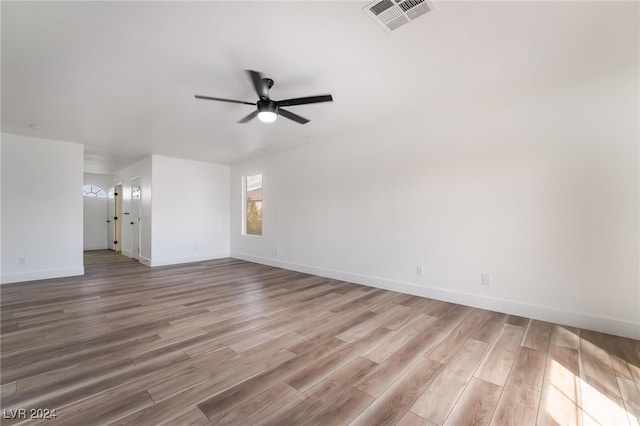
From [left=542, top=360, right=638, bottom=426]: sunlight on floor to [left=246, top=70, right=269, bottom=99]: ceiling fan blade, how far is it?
3251 mm

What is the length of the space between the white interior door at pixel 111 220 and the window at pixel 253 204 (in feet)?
16.5

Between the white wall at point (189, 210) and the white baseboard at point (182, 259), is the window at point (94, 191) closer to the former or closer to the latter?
the white wall at point (189, 210)

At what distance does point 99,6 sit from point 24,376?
267 centimetres

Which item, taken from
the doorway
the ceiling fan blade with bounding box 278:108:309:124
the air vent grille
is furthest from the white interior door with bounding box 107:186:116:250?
the air vent grille

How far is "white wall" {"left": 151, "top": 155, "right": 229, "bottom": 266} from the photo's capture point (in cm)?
612

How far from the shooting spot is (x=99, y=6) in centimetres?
178

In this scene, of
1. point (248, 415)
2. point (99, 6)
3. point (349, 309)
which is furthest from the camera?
point (349, 309)

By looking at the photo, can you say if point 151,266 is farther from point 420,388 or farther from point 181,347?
point 420,388

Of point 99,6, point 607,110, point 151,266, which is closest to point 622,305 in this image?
point 607,110

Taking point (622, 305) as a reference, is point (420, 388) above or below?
below

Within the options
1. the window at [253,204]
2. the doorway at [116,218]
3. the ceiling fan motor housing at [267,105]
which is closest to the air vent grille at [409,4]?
the ceiling fan motor housing at [267,105]

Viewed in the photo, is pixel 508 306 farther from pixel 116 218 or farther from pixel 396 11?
pixel 116 218

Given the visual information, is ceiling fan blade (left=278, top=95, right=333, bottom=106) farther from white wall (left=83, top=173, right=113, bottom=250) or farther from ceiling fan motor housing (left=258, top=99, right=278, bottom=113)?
white wall (left=83, top=173, right=113, bottom=250)

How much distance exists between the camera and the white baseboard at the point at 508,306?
2619 mm
